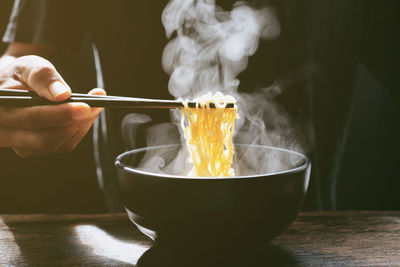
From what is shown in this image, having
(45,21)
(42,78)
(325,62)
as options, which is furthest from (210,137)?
(45,21)

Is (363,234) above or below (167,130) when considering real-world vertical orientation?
below

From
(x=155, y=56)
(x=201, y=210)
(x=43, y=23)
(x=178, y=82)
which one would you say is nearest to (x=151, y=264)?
(x=201, y=210)

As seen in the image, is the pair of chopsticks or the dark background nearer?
the pair of chopsticks

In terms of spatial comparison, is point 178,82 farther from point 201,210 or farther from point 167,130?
point 201,210

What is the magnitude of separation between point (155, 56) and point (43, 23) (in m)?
0.49

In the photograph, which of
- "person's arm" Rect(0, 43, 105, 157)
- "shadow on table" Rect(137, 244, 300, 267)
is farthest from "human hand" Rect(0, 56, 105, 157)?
"shadow on table" Rect(137, 244, 300, 267)

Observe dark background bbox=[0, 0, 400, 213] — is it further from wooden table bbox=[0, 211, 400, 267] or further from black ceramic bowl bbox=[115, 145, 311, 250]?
black ceramic bowl bbox=[115, 145, 311, 250]

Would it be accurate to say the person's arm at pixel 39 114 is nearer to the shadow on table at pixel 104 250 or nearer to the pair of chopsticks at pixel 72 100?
the pair of chopsticks at pixel 72 100

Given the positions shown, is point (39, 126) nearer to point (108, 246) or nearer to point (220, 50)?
point (108, 246)

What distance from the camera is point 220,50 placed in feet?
4.30

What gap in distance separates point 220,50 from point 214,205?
89cm

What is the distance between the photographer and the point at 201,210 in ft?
1.80

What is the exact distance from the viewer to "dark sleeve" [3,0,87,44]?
138cm

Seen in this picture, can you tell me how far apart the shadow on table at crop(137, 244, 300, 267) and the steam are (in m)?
0.67
